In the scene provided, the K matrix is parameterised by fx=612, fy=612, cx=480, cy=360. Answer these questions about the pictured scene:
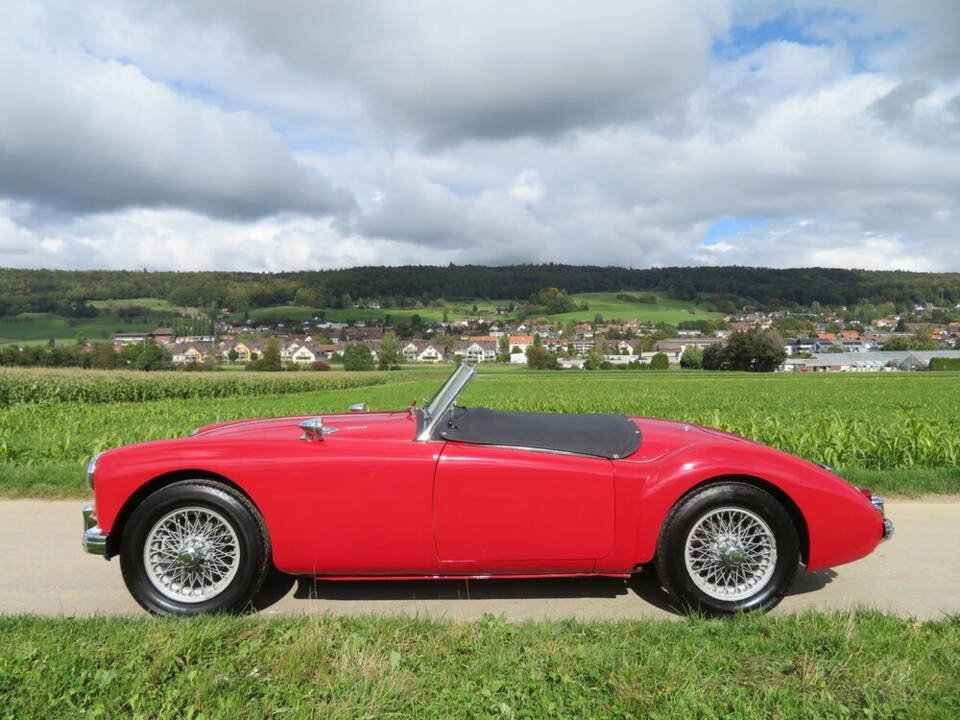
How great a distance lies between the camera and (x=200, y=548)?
10.8ft

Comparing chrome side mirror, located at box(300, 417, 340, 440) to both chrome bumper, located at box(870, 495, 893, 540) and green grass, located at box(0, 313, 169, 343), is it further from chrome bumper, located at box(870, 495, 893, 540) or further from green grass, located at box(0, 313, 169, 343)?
green grass, located at box(0, 313, 169, 343)

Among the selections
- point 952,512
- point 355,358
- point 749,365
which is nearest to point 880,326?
point 749,365

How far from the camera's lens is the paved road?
11.1 feet

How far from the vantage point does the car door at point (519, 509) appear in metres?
3.24

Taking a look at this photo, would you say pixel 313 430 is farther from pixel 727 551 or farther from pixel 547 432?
pixel 727 551

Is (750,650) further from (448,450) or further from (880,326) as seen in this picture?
(880,326)

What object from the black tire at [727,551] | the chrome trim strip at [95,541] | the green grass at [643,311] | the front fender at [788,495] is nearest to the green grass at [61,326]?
the green grass at [643,311]

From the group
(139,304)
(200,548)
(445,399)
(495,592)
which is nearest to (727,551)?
(495,592)

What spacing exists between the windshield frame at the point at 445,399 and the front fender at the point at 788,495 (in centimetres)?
119

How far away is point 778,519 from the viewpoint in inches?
130

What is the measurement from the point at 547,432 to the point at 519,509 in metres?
0.55

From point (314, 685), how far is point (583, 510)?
1.55m

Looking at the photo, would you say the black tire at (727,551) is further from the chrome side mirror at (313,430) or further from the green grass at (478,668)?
the chrome side mirror at (313,430)

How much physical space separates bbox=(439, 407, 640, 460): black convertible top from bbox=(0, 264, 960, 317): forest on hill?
123m
